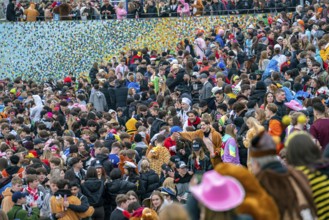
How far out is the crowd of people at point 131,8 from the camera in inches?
1405

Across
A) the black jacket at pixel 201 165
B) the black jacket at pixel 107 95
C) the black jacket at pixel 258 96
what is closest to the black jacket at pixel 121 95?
the black jacket at pixel 107 95

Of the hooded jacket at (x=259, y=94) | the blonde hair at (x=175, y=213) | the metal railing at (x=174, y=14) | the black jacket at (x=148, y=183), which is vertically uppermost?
the blonde hair at (x=175, y=213)

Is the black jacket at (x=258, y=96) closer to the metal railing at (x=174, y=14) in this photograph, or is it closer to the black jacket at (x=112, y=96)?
the black jacket at (x=112, y=96)

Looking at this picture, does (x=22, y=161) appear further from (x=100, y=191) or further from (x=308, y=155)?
(x=308, y=155)

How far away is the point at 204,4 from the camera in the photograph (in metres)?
36.9

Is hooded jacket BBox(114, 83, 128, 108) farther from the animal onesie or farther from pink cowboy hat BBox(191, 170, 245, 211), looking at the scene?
pink cowboy hat BBox(191, 170, 245, 211)

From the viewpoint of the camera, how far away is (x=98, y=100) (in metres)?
26.4

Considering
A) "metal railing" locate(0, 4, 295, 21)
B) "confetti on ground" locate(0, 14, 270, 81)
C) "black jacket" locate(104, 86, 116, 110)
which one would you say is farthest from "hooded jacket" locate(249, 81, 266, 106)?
"confetti on ground" locate(0, 14, 270, 81)

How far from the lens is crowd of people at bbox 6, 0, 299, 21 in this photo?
117 feet

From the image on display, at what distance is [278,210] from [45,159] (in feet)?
33.8

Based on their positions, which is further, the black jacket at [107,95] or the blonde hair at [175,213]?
the black jacket at [107,95]

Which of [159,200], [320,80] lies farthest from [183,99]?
[159,200]

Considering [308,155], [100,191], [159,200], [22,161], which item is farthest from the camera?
[22,161]

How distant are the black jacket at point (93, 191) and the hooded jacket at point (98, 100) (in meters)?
11.2
